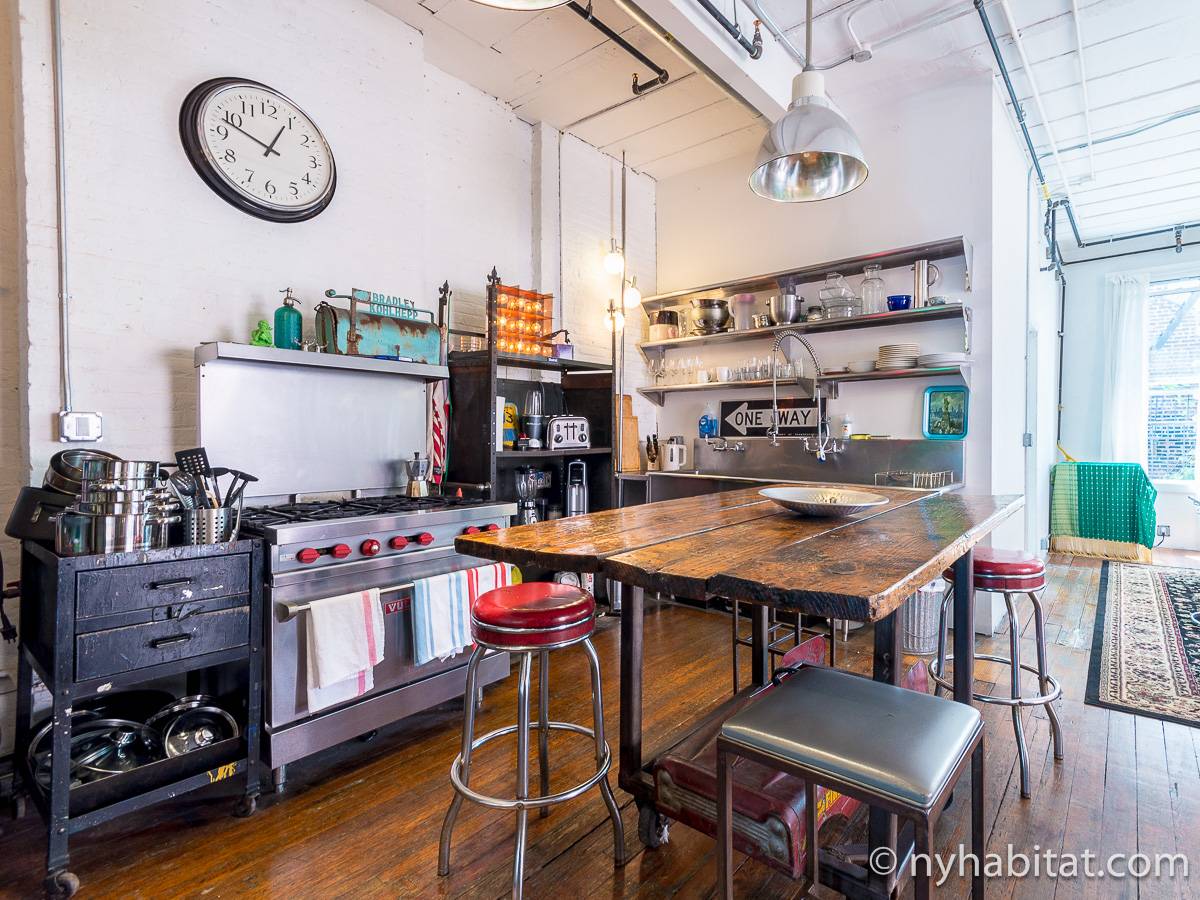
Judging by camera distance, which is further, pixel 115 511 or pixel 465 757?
pixel 115 511

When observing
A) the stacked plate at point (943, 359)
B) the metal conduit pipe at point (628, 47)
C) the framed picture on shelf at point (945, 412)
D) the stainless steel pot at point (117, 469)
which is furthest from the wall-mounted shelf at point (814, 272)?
the stainless steel pot at point (117, 469)

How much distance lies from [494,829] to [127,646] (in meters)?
1.23

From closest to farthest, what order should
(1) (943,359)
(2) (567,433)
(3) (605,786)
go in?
1. (3) (605,786)
2. (1) (943,359)
3. (2) (567,433)

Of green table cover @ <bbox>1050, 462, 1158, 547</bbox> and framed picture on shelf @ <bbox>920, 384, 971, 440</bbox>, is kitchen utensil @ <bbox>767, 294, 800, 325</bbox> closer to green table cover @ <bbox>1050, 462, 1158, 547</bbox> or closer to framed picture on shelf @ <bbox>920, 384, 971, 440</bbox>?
framed picture on shelf @ <bbox>920, 384, 971, 440</bbox>

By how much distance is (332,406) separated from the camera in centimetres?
283

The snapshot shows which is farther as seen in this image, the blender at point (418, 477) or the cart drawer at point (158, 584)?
the blender at point (418, 477)

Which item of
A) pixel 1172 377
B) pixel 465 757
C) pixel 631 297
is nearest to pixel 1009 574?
pixel 465 757

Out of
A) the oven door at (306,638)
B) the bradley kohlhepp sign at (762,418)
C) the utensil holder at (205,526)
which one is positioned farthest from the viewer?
the bradley kohlhepp sign at (762,418)

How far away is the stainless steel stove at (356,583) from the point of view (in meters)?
2.04

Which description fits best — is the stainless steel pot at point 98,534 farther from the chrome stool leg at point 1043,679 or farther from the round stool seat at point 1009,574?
the chrome stool leg at point 1043,679

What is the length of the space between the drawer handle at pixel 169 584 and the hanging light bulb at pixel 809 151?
241 centimetres

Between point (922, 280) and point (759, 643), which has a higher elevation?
point (922, 280)

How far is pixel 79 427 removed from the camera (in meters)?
2.16

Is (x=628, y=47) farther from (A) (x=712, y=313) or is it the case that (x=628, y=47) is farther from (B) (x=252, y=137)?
(B) (x=252, y=137)
